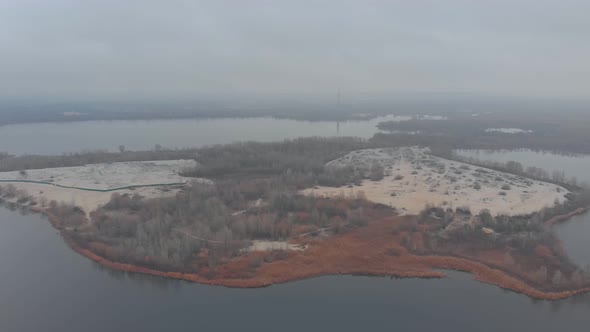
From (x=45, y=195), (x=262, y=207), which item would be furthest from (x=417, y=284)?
(x=45, y=195)

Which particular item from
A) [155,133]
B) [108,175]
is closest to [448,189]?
[108,175]

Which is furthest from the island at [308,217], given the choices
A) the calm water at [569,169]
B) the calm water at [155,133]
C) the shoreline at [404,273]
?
the calm water at [155,133]

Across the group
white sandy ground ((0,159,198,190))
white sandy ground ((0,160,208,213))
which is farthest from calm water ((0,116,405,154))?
white sandy ground ((0,160,208,213))

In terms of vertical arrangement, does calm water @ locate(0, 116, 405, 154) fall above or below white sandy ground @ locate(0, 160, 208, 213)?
above

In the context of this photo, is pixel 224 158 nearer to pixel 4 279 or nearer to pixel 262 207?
pixel 262 207

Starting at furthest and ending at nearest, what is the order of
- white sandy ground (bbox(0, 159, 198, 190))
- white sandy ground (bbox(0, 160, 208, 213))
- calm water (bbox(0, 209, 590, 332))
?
white sandy ground (bbox(0, 159, 198, 190)) < white sandy ground (bbox(0, 160, 208, 213)) < calm water (bbox(0, 209, 590, 332))

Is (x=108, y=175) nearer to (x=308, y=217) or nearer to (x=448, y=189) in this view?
(x=308, y=217)

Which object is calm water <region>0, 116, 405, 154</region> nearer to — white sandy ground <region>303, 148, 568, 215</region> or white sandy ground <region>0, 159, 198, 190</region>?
white sandy ground <region>0, 159, 198, 190</region>
